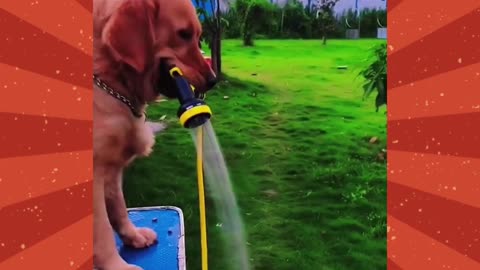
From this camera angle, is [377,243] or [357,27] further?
[357,27]

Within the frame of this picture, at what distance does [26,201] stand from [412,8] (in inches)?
24.1

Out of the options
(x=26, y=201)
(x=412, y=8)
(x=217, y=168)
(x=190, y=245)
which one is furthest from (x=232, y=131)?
(x=26, y=201)

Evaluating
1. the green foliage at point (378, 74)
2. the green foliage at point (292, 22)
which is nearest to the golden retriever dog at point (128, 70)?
the green foliage at point (378, 74)

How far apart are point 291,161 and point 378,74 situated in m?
0.40

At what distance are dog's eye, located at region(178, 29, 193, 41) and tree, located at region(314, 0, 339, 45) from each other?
110cm

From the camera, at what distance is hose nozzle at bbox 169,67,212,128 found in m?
0.69

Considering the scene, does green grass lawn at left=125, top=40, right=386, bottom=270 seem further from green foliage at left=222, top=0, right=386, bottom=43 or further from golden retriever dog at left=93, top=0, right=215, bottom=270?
golden retriever dog at left=93, top=0, right=215, bottom=270

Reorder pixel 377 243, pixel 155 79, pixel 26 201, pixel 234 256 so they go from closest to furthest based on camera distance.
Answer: pixel 26 201 → pixel 155 79 → pixel 234 256 → pixel 377 243

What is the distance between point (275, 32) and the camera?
6.43ft

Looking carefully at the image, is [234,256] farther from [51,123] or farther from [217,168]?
[51,123]

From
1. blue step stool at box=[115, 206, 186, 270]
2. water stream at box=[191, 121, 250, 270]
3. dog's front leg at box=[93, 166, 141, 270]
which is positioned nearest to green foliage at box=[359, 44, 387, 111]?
water stream at box=[191, 121, 250, 270]

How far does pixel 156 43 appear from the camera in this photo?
0.75 meters

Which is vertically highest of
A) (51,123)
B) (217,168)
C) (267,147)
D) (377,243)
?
(51,123)

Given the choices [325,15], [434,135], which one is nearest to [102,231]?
[434,135]
